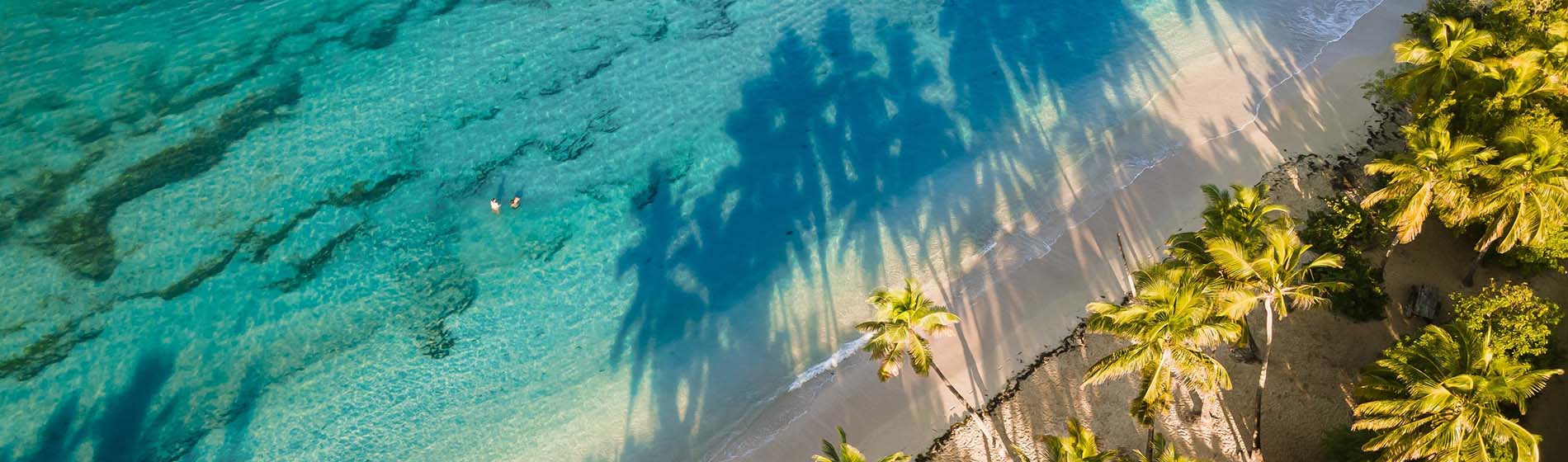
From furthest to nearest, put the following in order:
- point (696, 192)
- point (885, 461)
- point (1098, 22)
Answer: point (1098, 22) < point (696, 192) < point (885, 461)

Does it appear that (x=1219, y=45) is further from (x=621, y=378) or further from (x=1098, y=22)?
(x=621, y=378)

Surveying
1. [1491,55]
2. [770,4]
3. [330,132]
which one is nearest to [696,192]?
[770,4]

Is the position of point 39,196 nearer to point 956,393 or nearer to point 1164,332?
point 956,393

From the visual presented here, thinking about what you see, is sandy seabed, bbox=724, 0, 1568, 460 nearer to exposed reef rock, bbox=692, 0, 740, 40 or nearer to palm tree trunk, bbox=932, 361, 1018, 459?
palm tree trunk, bbox=932, 361, 1018, 459

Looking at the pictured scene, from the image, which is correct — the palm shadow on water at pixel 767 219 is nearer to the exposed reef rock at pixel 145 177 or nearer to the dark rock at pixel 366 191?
the dark rock at pixel 366 191

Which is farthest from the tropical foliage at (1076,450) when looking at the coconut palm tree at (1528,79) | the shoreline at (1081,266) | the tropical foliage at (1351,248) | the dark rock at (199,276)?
the dark rock at (199,276)

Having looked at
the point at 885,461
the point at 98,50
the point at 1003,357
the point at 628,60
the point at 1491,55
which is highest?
the point at 98,50
